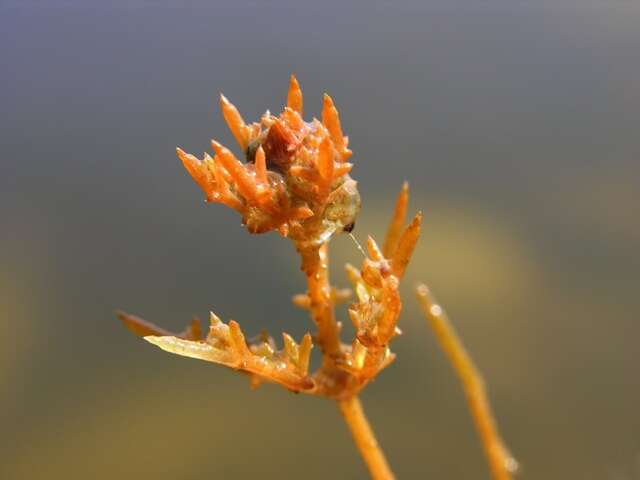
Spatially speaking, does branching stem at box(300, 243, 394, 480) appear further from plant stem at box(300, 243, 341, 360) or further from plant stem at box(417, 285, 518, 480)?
plant stem at box(417, 285, 518, 480)

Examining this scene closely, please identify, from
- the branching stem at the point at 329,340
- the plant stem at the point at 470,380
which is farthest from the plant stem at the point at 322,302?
the plant stem at the point at 470,380

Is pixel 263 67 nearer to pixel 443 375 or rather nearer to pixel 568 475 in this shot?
pixel 443 375

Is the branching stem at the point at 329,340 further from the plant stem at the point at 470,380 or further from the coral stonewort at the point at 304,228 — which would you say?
the plant stem at the point at 470,380

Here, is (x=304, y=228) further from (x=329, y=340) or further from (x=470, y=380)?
(x=470, y=380)

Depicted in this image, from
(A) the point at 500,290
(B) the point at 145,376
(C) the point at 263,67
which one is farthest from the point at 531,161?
(B) the point at 145,376

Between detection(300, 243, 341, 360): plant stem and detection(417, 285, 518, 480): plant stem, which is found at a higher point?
detection(300, 243, 341, 360): plant stem

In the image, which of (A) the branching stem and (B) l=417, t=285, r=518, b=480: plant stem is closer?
(A) the branching stem

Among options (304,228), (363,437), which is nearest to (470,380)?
(363,437)

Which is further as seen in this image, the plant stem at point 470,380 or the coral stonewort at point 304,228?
the plant stem at point 470,380

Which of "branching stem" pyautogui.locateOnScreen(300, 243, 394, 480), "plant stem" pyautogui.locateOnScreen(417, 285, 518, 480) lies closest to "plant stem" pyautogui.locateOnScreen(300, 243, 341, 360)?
"branching stem" pyautogui.locateOnScreen(300, 243, 394, 480)

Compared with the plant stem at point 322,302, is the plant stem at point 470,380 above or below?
below
